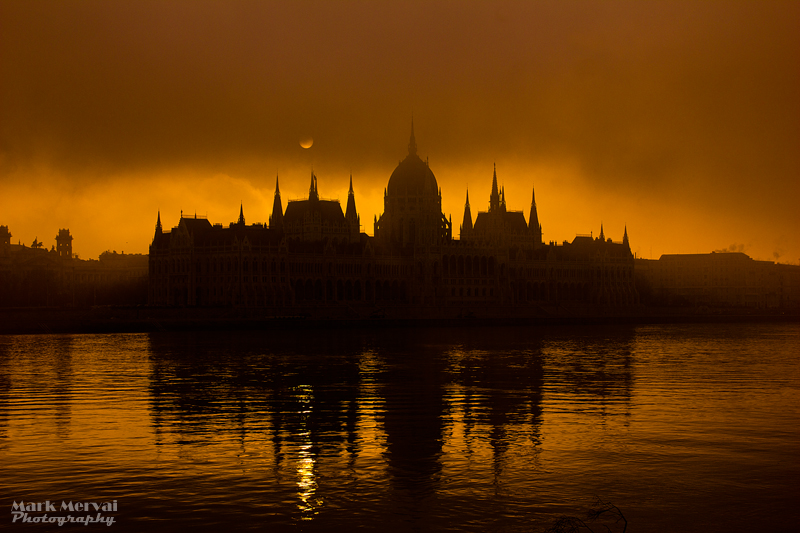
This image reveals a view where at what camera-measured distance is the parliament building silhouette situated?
14150 centimetres

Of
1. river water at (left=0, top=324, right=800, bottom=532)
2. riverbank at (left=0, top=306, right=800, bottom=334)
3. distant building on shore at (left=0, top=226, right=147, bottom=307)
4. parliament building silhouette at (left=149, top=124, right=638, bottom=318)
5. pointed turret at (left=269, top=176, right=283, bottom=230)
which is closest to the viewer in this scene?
river water at (left=0, top=324, right=800, bottom=532)

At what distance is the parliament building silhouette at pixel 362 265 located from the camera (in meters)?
142

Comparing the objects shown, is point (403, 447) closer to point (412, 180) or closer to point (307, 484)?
point (307, 484)

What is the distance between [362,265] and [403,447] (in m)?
Result: 135

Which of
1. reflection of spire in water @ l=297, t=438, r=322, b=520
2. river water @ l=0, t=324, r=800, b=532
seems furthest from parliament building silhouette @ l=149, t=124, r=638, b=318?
reflection of spire in water @ l=297, t=438, r=322, b=520

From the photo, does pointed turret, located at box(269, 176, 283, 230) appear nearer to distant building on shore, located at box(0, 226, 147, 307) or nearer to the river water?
distant building on shore, located at box(0, 226, 147, 307)

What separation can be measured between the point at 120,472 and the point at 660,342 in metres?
80.7

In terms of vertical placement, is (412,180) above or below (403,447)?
above

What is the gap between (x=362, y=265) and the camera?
531ft

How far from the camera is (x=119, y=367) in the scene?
5988cm

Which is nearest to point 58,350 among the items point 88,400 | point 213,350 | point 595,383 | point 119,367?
point 213,350

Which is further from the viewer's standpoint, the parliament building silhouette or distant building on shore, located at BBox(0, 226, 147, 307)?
distant building on shore, located at BBox(0, 226, 147, 307)

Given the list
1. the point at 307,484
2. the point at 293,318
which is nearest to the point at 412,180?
the point at 293,318

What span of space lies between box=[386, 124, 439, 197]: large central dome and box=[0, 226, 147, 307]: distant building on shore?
172 feet
